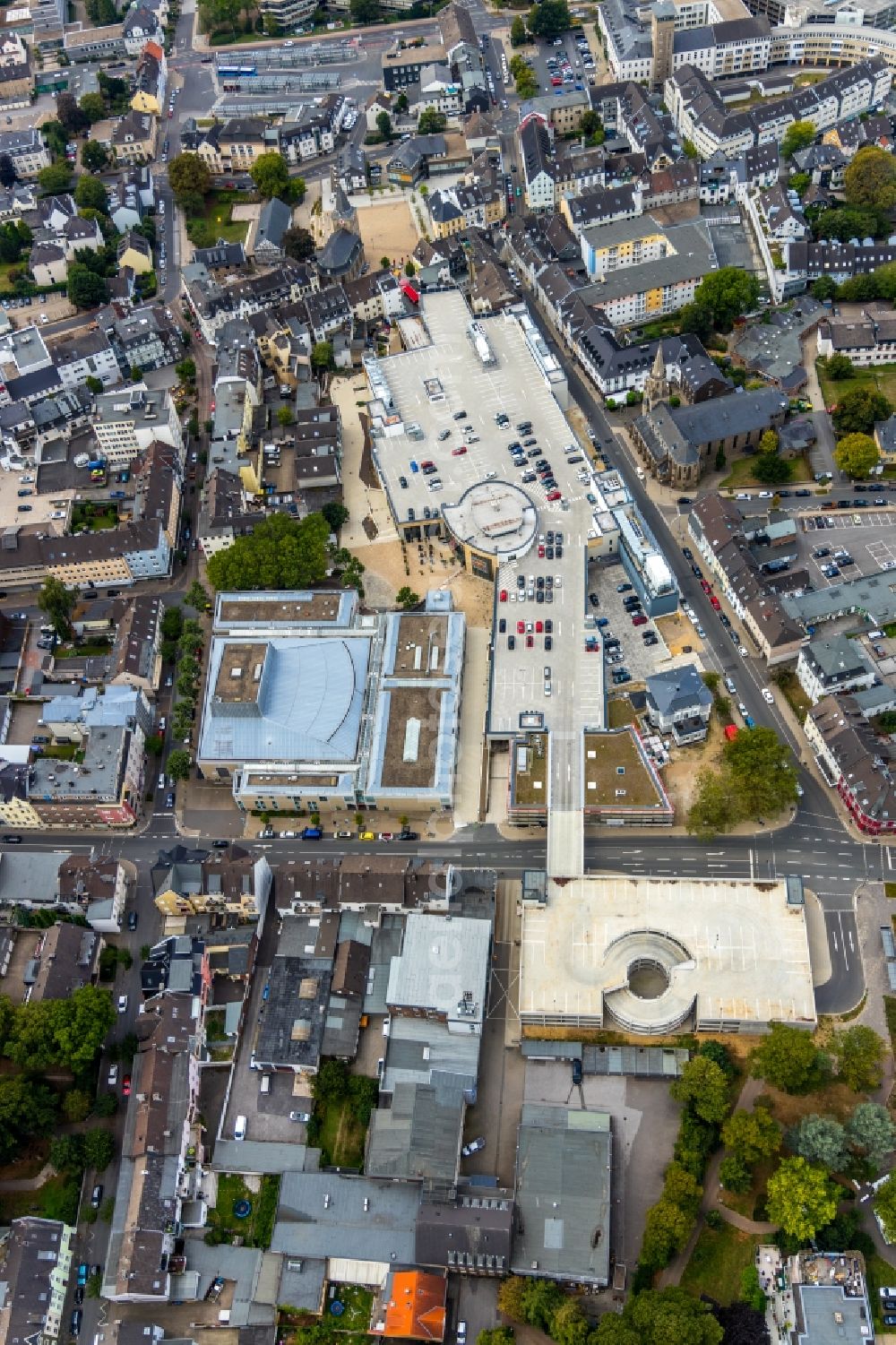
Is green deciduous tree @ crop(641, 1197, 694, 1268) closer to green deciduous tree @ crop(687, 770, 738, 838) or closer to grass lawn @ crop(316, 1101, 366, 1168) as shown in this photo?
grass lawn @ crop(316, 1101, 366, 1168)

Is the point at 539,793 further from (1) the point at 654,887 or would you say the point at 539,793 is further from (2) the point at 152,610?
(2) the point at 152,610

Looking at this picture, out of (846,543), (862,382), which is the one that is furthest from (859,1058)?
(862,382)

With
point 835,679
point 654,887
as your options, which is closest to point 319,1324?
point 654,887

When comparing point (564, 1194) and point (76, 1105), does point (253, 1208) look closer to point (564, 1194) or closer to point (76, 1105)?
point (76, 1105)

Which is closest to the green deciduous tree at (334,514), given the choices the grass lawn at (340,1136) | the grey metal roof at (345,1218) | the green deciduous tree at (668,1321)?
the grass lawn at (340,1136)

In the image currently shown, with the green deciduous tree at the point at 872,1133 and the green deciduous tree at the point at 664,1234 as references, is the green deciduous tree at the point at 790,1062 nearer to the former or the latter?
the green deciduous tree at the point at 872,1133

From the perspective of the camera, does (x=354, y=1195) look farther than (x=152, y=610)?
No
